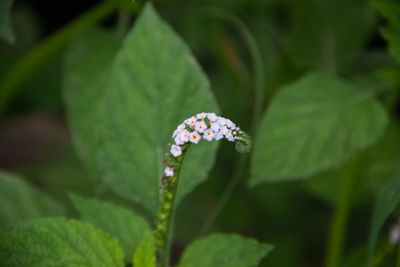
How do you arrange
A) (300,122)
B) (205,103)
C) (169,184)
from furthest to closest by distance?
(300,122) < (205,103) < (169,184)

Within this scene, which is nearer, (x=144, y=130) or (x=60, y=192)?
(x=144, y=130)

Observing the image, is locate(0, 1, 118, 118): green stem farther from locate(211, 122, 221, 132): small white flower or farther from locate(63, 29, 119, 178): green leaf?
locate(211, 122, 221, 132): small white flower

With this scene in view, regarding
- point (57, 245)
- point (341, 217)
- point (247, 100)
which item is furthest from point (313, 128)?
point (57, 245)

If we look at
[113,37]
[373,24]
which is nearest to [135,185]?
[113,37]

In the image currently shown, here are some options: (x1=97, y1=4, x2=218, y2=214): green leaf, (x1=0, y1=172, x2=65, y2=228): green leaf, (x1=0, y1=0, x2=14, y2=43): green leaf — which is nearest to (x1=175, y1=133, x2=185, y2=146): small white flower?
(x1=97, y1=4, x2=218, y2=214): green leaf

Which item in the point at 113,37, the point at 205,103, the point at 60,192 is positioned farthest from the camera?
the point at 60,192

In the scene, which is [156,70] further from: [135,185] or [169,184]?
[169,184]

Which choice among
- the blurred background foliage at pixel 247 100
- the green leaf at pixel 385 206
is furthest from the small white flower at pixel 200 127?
the blurred background foliage at pixel 247 100
